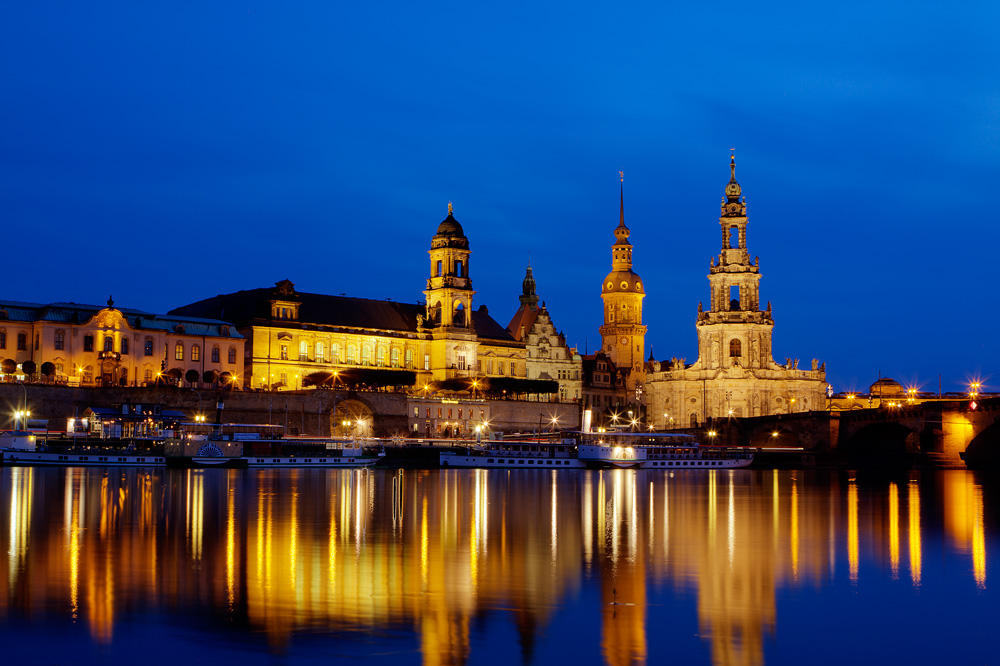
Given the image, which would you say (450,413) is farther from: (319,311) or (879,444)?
(879,444)

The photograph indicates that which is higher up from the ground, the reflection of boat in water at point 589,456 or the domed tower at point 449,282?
the domed tower at point 449,282

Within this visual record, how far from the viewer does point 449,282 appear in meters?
137

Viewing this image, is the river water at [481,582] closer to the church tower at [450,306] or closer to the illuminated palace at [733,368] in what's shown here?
the church tower at [450,306]

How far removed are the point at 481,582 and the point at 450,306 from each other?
112549mm

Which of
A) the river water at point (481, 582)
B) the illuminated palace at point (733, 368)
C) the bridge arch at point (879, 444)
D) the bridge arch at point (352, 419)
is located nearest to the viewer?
the river water at point (481, 582)

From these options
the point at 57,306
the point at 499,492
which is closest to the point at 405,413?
the point at 57,306

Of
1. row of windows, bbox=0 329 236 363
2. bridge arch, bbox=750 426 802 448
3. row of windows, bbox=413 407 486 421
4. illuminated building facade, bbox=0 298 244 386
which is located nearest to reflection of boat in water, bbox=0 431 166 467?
illuminated building facade, bbox=0 298 244 386

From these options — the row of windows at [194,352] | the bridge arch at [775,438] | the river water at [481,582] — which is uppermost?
the row of windows at [194,352]

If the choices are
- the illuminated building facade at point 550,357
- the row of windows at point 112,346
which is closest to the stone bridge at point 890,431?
the illuminated building facade at point 550,357

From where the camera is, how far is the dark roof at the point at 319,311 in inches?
4980

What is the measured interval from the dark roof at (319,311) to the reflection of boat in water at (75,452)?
133 feet

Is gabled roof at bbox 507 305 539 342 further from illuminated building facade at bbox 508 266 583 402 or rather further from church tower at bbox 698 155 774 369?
church tower at bbox 698 155 774 369

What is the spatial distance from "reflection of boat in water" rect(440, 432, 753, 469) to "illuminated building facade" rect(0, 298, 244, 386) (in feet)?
94.9

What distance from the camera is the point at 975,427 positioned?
102 meters
